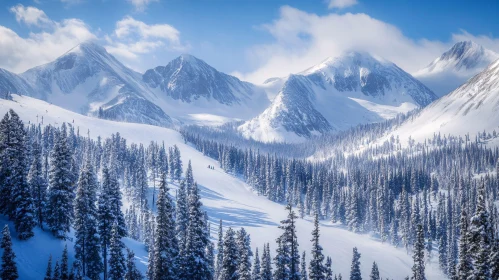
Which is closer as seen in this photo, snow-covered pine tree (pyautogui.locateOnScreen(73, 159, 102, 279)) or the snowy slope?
snow-covered pine tree (pyautogui.locateOnScreen(73, 159, 102, 279))

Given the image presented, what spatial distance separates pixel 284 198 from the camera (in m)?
161

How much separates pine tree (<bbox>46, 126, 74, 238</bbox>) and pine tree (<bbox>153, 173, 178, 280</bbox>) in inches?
748

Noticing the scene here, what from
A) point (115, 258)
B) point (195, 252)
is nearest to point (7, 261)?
point (115, 258)

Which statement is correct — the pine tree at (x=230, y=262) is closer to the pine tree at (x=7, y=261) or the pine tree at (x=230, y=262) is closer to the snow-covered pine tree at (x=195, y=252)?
the snow-covered pine tree at (x=195, y=252)

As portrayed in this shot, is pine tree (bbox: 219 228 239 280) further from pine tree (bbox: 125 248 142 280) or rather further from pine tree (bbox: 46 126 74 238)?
pine tree (bbox: 46 126 74 238)

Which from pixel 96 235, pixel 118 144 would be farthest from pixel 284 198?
pixel 96 235

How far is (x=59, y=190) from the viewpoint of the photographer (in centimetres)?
4900

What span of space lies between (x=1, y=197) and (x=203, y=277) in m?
29.2

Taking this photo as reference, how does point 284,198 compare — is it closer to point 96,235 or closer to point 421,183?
point 421,183

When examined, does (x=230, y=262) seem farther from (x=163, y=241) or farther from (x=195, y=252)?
(x=163, y=241)

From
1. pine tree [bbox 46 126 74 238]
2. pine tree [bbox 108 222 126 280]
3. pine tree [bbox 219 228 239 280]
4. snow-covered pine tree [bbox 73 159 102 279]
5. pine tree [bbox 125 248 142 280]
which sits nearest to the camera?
pine tree [bbox 219 228 239 280]

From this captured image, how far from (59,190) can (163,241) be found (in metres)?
20.4

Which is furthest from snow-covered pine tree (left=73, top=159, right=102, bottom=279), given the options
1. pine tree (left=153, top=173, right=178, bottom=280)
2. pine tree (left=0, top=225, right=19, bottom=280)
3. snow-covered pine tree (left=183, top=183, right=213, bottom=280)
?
snow-covered pine tree (left=183, top=183, right=213, bottom=280)

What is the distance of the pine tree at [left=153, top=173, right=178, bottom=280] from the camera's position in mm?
38125
